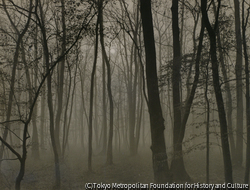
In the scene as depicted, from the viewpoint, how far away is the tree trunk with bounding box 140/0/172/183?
20.4ft

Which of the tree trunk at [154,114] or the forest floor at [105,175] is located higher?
the tree trunk at [154,114]

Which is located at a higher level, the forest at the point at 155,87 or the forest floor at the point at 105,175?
the forest at the point at 155,87

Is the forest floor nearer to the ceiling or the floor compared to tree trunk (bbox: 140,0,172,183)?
nearer to the floor

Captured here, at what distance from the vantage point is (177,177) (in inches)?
325

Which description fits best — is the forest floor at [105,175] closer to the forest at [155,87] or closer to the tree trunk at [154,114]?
the forest at [155,87]

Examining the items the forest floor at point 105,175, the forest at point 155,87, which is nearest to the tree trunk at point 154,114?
the forest at point 155,87

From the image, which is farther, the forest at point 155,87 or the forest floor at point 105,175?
the forest floor at point 105,175

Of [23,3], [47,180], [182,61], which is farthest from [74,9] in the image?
[23,3]

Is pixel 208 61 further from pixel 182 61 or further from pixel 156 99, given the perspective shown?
pixel 156 99

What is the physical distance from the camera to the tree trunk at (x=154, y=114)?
6203 millimetres

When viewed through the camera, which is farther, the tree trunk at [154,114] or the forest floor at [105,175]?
the forest floor at [105,175]

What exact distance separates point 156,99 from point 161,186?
7.90 feet

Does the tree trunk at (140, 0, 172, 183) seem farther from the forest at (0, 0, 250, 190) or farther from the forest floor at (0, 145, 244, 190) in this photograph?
the forest floor at (0, 145, 244, 190)

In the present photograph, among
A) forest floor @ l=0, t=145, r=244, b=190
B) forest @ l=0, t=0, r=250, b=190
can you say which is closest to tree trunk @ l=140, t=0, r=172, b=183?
forest @ l=0, t=0, r=250, b=190
